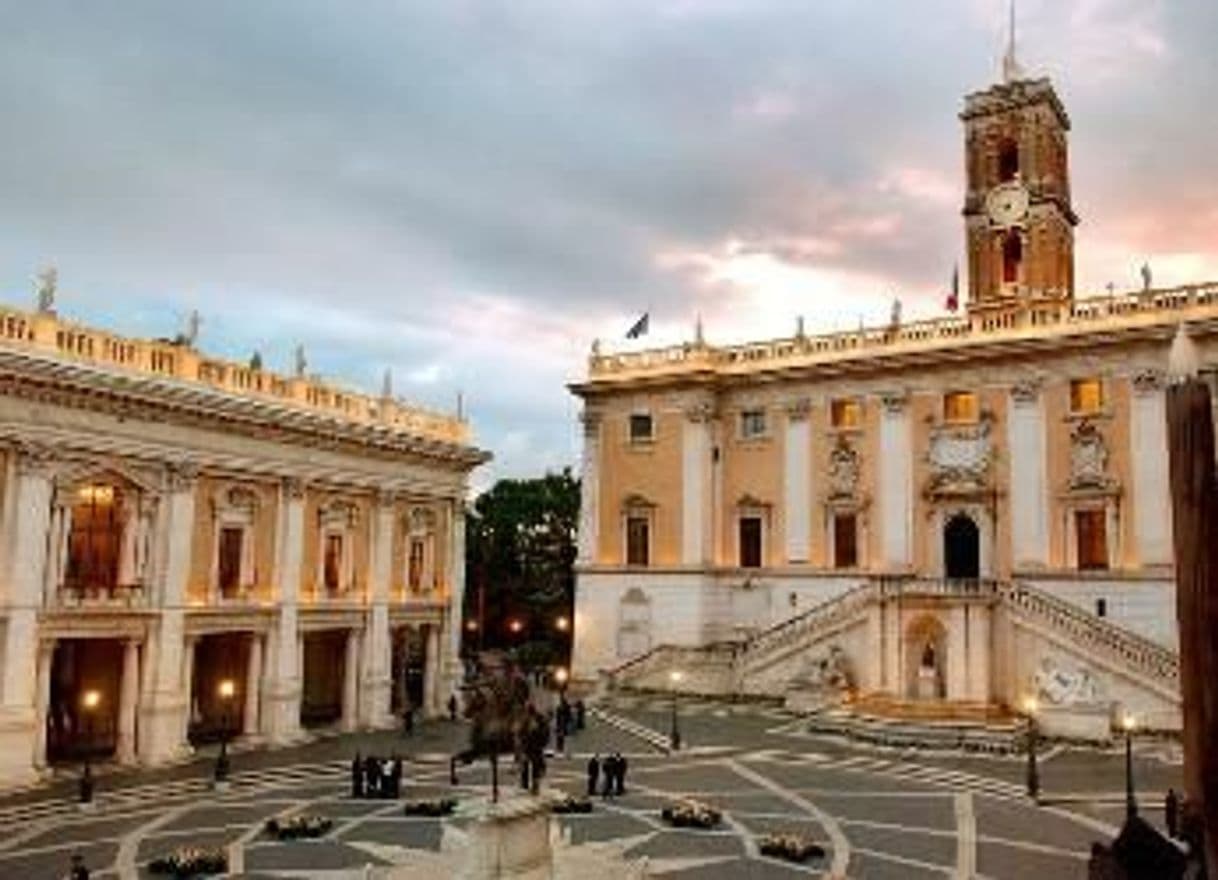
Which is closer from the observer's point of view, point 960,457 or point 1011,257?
point 960,457

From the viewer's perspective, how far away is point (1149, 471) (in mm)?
39438

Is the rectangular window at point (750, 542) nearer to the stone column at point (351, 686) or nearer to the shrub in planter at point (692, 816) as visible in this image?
the stone column at point (351, 686)

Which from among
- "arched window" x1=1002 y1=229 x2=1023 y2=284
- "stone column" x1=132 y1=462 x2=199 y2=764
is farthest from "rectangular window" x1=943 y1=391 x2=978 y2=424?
"stone column" x1=132 y1=462 x2=199 y2=764

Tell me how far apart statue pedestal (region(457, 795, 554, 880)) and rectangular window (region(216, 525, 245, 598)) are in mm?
19364

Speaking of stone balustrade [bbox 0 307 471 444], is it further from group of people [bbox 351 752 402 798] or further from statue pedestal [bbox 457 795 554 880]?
statue pedestal [bbox 457 795 554 880]

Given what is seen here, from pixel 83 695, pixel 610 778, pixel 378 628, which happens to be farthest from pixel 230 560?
pixel 610 778

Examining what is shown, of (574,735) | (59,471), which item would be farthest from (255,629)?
(574,735)

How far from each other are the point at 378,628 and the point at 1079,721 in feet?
79.7

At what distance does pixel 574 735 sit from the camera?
37.8 meters

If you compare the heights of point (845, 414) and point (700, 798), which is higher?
point (845, 414)

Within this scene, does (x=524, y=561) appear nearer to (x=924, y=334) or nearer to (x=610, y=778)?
(x=924, y=334)

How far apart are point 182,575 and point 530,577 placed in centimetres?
3794

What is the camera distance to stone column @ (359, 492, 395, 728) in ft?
129

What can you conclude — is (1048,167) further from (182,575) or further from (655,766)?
(182,575)
